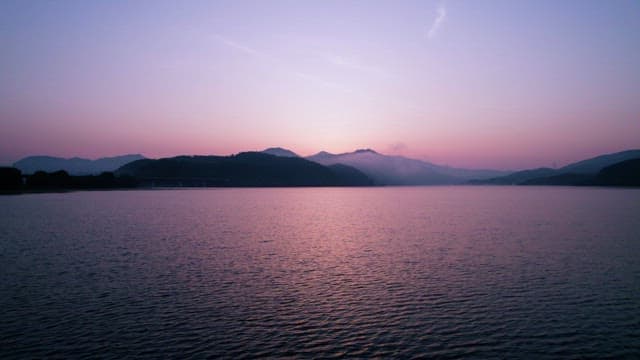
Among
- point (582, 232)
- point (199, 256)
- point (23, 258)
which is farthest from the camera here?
point (582, 232)

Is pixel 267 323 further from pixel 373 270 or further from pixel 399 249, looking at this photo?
pixel 399 249

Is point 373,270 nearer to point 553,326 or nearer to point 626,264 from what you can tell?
point 553,326

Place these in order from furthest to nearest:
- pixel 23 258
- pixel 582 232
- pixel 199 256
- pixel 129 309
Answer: pixel 582 232
pixel 199 256
pixel 23 258
pixel 129 309

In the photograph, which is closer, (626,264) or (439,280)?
(439,280)

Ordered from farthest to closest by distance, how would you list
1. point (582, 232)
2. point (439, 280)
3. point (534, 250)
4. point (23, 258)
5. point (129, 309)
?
point (582, 232) < point (534, 250) < point (23, 258) < point (439, 280) < point (129, 309)

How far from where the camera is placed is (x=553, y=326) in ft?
93.0

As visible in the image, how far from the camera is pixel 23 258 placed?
5031 cm

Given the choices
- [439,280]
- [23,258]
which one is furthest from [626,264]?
[23,258]

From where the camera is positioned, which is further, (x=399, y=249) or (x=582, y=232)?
(x=582, y=232)

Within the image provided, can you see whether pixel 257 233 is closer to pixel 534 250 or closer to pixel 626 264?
pixel 534 250

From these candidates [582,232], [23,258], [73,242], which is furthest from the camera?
[582,232]

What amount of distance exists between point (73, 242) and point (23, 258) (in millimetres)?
13687

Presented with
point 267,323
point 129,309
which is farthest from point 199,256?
point 267,323

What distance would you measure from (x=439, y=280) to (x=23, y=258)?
148 feet
